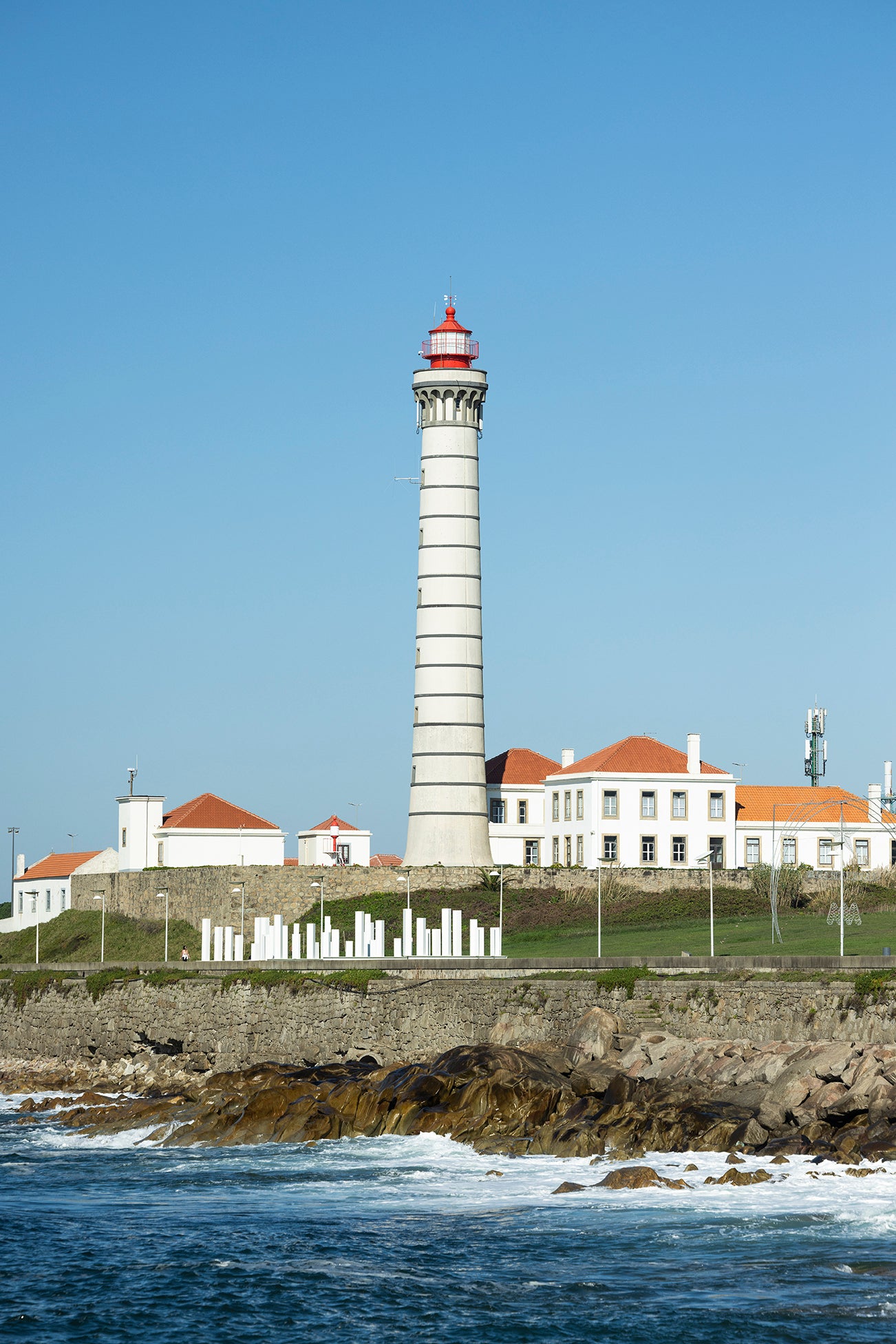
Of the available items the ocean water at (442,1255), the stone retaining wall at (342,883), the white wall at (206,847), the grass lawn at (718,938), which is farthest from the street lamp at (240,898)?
the ocean water at (442,1255)

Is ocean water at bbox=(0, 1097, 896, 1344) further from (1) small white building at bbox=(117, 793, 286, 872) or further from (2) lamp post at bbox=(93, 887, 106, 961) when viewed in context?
(1) small white building at bbox=(117, 793, 286, 872)

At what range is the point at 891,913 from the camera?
4841cm

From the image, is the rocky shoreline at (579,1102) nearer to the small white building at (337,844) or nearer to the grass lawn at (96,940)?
the grass lawn at (96,940)

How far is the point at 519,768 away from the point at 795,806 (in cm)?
1041

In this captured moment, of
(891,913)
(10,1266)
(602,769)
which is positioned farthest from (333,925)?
(10,1266)

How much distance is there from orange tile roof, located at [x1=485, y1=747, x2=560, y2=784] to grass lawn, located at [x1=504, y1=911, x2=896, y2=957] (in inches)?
431

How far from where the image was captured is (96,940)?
204ft

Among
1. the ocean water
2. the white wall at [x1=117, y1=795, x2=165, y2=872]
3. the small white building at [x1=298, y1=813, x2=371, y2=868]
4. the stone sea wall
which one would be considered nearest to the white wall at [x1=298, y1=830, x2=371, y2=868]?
the small white building at [x1=298, y1=813, x2=371, y2=868]

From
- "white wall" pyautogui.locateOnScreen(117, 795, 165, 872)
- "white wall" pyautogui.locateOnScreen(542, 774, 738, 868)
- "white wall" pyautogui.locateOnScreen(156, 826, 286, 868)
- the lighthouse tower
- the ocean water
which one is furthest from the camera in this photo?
"white wall" pyautogui.locateOnScreen(117, 795, 165, 872)

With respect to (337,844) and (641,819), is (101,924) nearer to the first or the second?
(337,844)

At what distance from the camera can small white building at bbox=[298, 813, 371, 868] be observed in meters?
65.1

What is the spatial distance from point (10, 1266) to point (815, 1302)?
31.6 feet

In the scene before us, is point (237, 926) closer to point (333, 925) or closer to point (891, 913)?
point (333, 925)

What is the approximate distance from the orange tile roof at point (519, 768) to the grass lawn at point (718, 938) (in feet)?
35.9
